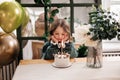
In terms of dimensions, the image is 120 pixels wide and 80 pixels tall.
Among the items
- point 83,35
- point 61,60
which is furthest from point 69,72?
point 83,35

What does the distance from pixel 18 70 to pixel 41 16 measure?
89 cm

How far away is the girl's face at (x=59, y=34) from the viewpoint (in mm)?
1887

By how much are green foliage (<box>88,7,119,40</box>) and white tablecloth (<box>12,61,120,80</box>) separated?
0.71 ft

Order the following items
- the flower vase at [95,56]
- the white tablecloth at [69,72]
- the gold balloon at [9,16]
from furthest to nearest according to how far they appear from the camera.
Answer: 1. the gold balloon at [9,16]
2. the flower vase at [95,56]
3. the white tablecloth at [69,72]

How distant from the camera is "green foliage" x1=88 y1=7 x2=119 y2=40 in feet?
5.18

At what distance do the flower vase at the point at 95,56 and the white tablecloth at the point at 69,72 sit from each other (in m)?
0.04

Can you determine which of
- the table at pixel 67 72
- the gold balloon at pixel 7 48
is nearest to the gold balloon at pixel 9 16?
the gold balloon at pixel 7 48

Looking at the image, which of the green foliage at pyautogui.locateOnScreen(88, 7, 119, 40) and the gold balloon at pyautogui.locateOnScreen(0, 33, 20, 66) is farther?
the gold balloon at pyautogui.locateOnScreen(0, 33, 20, 66)

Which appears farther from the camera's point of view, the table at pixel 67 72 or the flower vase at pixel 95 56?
the flower vase at pixel 95 56

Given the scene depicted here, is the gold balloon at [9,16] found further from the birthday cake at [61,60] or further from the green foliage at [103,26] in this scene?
the green foliage at [103,26]

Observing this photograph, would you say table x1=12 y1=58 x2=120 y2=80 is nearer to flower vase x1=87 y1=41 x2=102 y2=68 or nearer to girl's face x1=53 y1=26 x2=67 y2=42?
flower vase x1=87 y1=41 x2=102 y2=68

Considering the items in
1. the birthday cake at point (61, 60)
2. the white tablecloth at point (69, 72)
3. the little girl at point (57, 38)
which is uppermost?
the little girl at point (57, 38)

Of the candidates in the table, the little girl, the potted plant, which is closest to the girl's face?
the little girl

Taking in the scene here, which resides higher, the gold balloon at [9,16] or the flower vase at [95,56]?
the gold balloon at [9,16]
